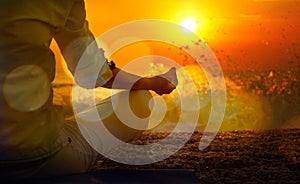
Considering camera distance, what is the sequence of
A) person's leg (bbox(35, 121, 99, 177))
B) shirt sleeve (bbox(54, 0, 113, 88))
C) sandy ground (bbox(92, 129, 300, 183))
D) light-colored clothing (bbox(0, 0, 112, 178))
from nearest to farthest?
light-colored clothing (bbox(0, 0, 112, 178)) < shirt sleeve (bbox(54, 0, 113, 88)) < person's leg (bbox(35, 121, 99, 177)) < sandy ground (bbox(92, 129, 300, 183))

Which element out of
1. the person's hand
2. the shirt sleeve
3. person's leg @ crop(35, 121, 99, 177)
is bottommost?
person's leg @ crop(35, 121, 99, 177)

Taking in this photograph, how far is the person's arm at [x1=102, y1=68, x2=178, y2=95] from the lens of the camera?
1.57m

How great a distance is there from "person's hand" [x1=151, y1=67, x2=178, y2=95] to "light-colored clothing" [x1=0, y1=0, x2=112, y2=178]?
0.21m

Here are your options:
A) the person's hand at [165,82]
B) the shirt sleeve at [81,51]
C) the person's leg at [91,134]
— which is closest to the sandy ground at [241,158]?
the person's leg at [91,134]

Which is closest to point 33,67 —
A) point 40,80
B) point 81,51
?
point 40,80

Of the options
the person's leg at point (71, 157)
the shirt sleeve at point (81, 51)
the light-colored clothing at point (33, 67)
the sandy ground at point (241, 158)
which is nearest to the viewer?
the light-colored clothing at point (33, 67)

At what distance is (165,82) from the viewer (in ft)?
5.13

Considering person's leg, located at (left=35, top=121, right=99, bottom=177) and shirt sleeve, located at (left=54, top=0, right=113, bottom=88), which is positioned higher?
shirt sleeve, located at (left=54, top=0, right=113, bottom=88)

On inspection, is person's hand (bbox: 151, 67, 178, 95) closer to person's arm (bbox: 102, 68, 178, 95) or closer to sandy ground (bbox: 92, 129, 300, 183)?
person's arm (bbox: 102, 68, 178, 95)

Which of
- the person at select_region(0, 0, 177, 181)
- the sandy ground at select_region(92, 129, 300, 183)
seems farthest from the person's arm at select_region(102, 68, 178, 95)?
the sandy ground at select_region(92, 129, 300, 183)

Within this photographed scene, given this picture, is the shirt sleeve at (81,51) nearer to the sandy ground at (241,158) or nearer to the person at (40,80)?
the person at (40,80)

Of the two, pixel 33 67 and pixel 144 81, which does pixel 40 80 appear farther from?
pixel 144 81

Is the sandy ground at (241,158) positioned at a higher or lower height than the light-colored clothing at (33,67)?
higher

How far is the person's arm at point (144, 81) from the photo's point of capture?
1.57 metres
